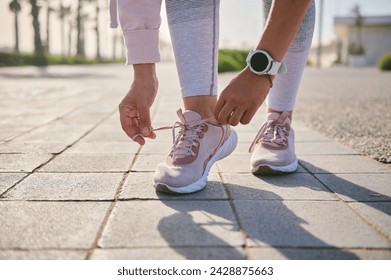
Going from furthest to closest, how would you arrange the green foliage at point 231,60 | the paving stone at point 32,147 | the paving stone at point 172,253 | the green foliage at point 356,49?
the green foliage at point 356,49 < the green foliage at point 231,60 < the paving stone at point 32,147 < the paving stone at point 172,253

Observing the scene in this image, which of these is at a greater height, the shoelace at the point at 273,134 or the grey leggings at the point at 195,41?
the grey leggings at the point at 195,41

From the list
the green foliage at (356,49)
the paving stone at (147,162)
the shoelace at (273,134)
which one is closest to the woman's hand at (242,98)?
the shoelace at (273,134)

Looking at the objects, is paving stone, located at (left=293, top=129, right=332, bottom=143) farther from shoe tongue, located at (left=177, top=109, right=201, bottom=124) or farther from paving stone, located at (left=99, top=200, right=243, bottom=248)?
paving stone, located at (left=99, top=200, right=243, bottom=248)

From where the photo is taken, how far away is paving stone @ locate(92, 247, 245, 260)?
978mm

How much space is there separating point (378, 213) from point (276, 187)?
387 mm

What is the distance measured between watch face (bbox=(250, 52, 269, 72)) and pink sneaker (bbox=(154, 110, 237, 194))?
0.38 metres

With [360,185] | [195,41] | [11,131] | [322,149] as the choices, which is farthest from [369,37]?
[195,41]

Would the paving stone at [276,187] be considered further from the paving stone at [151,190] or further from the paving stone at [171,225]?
the paving stone at [171,225]

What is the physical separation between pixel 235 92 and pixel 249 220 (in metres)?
0.39

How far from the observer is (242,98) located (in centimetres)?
122

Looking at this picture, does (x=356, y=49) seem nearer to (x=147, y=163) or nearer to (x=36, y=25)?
(x=36, y=25)

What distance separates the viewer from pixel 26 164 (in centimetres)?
186

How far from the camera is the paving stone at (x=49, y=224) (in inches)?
41.4

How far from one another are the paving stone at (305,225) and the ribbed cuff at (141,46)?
657 mm
